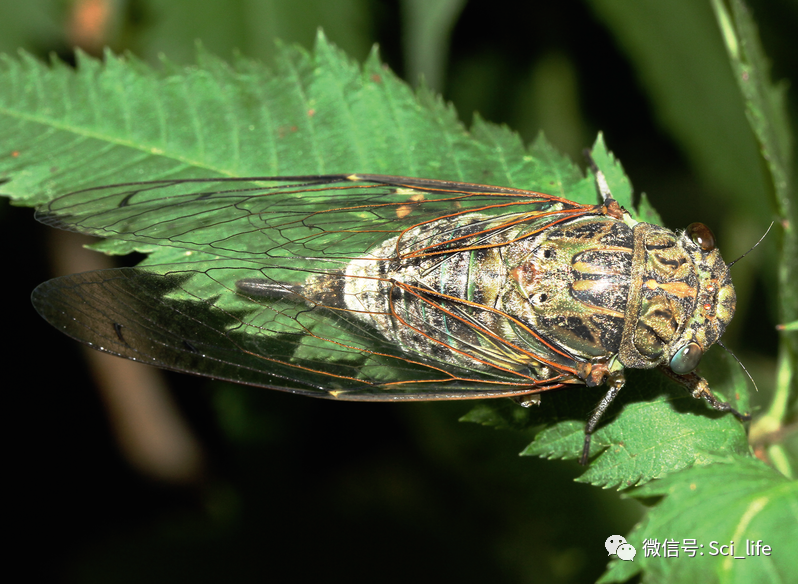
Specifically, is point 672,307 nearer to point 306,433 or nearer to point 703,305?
point 703,305

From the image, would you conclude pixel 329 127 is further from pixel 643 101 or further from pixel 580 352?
pixel 643 101

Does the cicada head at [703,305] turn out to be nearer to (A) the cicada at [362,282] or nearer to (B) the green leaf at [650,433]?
(A) the cicada at [362,282]

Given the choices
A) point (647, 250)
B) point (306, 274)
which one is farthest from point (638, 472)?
point (306, 274)

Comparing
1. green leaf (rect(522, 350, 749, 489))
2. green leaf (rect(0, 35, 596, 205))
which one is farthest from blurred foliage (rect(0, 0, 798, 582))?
green leaf (rect(522, 350, 749, 489))

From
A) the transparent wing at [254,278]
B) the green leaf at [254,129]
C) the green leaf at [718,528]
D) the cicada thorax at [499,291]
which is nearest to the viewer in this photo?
the green leaf at [718,528]

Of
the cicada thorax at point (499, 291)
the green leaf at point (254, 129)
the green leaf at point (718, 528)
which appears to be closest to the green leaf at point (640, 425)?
the cicada thorax at point (499, 291)
